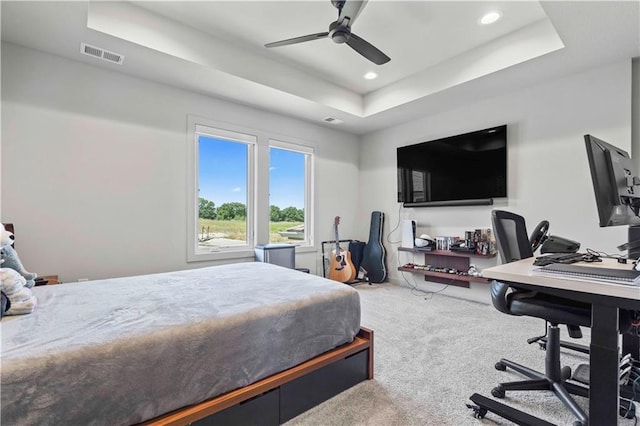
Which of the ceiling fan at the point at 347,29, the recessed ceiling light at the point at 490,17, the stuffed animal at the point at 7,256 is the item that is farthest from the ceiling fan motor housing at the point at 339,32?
the stuffed animal at the point at 7,256

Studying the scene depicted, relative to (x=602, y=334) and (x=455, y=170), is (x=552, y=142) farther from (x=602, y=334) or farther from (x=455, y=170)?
(x=602, y=334)

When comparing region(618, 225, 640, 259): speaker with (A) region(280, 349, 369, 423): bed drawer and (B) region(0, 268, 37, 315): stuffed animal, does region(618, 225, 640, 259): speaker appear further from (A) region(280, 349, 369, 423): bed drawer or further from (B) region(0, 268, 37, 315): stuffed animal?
(B) region(0, 268, 37, 315): stuffed animal

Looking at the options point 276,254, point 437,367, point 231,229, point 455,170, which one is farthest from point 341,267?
point 437,367

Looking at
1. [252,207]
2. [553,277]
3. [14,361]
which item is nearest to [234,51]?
[252,207]

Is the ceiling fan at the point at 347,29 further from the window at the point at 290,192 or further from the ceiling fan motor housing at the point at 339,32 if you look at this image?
the window at the point at 290,192

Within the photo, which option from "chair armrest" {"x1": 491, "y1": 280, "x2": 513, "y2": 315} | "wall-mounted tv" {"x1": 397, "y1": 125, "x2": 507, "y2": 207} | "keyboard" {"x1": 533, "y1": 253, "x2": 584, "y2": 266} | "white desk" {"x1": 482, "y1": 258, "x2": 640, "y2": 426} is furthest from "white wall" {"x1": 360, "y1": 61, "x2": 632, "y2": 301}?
"white desk" {"x1": 482, "y1": 258, "x2": 640, "y2": 426}

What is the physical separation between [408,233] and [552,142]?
6.63 ft

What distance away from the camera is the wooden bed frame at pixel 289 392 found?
1.28 meters

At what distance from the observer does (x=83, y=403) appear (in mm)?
1040

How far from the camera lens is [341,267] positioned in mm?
4543

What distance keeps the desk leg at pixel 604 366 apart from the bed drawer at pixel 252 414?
1357 mm

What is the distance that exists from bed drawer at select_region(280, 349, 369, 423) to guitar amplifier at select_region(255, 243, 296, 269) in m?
2.17

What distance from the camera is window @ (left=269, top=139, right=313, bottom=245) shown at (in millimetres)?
4402

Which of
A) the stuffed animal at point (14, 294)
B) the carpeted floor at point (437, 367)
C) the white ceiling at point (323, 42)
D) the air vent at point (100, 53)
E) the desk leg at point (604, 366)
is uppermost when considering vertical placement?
the white ceiling at point (323, 42)
